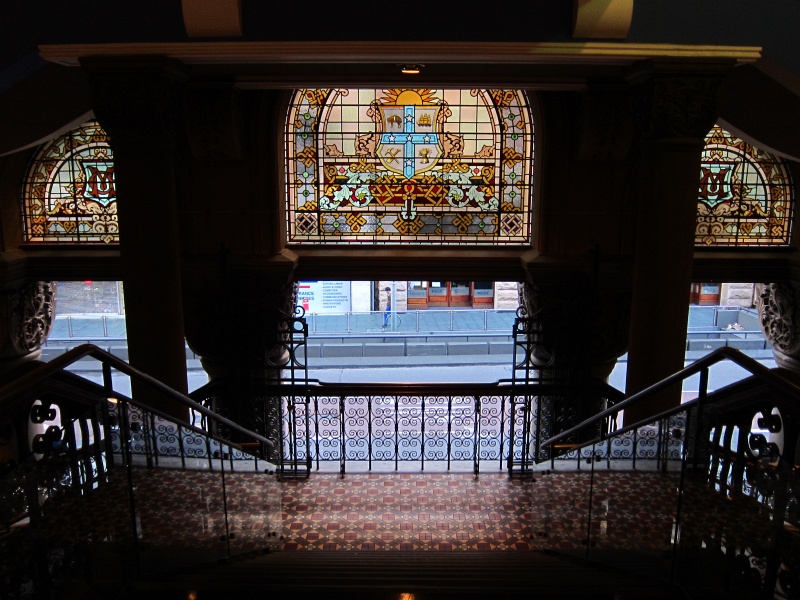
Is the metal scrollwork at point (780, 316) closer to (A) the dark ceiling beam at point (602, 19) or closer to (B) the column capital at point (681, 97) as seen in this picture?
(B) the column capital at point (681, 97)

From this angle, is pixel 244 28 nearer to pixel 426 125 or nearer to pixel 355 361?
pixel 426 125

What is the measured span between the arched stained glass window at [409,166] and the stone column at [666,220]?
2.23 m

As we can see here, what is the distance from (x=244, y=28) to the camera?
3613mm

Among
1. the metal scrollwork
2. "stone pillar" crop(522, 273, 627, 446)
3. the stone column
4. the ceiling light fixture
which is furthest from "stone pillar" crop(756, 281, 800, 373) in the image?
the ceiling light fixture

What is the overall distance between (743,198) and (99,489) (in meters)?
6.05

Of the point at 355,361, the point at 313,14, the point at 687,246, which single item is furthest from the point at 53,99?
the point at 355,361

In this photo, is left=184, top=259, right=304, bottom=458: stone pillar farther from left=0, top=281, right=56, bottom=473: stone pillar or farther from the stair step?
the stair step

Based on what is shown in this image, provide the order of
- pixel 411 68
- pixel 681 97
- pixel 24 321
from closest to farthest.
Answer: pixel 681 97
pixel 411 68
pixel 24 321

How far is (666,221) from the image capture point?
4.06 meters

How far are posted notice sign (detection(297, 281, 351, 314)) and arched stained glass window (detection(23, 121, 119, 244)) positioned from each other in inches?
259

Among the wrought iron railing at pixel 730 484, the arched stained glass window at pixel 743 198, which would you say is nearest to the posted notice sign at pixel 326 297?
the arched stained glass window at pixel 743 198

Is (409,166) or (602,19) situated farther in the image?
(409,166)

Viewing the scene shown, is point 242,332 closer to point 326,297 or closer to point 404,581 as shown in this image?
point 404,581

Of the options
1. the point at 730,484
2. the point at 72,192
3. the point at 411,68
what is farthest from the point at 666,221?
the point at 72,192
